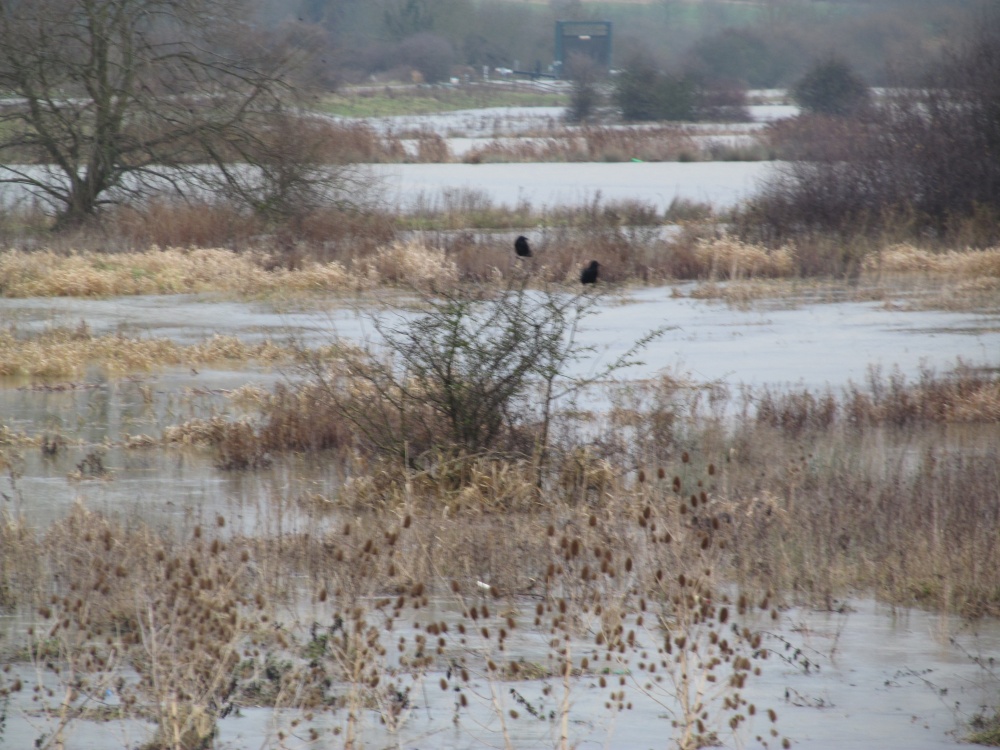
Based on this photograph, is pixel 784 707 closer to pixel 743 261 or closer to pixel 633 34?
pixel 743 261

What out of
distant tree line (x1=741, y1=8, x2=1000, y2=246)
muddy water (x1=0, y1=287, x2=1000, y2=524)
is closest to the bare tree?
muddy water (x1=0, y1=287, x2=1000, y2=524)

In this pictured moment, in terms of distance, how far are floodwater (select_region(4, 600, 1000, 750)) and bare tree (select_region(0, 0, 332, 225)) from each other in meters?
21.6

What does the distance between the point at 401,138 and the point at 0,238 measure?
94.5ft

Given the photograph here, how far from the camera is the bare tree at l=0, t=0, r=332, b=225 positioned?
81.7 ft

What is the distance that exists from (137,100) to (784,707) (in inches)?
907

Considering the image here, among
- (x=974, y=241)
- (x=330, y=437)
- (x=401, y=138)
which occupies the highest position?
(x=401, y=138)

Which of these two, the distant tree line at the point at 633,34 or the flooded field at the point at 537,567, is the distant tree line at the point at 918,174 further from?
the distant tree line at the point at 633,34

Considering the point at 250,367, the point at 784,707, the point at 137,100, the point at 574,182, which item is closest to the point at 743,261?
the point at 250,367

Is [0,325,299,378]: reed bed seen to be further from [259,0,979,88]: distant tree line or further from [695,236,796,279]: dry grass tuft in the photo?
[259,0,979,88]: distant tree line

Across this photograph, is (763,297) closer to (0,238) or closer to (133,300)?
(133,300)

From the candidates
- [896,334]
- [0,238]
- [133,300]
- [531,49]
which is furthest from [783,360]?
[531,49]

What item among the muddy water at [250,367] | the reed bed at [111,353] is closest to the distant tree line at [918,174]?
the muddy water at [250,367]

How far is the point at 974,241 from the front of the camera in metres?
24.5

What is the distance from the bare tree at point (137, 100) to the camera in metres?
24.9
